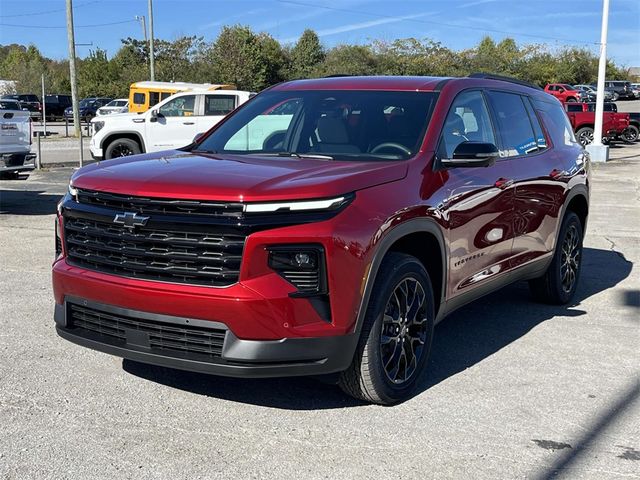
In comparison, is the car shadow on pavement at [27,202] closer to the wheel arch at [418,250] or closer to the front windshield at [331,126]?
the front windshield at [331,126]

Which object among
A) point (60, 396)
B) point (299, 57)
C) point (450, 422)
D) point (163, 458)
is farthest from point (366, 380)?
point (299, 57)

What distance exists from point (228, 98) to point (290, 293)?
1542cm

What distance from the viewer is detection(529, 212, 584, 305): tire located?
21.5ft

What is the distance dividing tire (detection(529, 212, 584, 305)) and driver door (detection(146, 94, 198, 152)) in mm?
11829

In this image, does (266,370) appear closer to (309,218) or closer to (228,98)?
(309,218)

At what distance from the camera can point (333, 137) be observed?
497 centimetres

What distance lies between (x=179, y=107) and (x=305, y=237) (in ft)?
49.5

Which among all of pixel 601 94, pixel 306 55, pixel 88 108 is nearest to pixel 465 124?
pixel 601 94

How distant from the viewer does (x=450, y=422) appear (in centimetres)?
409

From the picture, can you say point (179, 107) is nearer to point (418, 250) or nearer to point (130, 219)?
point (418, 250)

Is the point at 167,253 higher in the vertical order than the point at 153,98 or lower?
lower

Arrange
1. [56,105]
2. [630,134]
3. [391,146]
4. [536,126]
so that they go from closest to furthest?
1. [391,146]
2. [536,126]
3. [630,134]
4. [56,105]

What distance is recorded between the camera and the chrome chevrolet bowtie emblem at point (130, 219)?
3.79 m

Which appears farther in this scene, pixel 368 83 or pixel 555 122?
pixel 555 122
